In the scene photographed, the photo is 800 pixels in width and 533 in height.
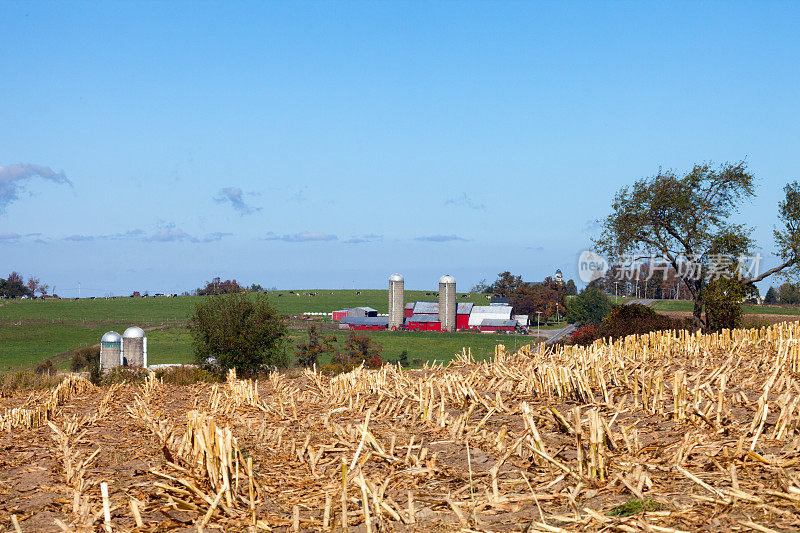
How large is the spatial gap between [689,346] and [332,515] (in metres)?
14.9

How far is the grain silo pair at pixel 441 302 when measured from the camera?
12062 cm

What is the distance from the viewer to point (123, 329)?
114125 mm

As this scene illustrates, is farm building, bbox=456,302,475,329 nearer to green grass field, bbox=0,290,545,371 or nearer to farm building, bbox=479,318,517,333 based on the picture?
farm building, bbox=479,318,517,333

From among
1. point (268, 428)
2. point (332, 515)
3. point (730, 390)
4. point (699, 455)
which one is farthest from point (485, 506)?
point (730, 390)

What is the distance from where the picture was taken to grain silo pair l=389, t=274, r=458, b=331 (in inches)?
4749

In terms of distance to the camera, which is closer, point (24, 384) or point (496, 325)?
point (24, 384)

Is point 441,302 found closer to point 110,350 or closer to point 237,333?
point 110,350

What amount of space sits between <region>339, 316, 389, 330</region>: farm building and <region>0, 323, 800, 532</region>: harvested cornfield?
112 meters

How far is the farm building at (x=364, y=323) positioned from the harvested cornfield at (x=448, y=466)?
112 meters

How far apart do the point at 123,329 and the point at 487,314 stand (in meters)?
61.0

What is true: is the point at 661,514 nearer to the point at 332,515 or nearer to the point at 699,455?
the point at 699,455

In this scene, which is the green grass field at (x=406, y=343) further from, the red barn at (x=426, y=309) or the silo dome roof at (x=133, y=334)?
the silo dome roof at (x=133, y=334)

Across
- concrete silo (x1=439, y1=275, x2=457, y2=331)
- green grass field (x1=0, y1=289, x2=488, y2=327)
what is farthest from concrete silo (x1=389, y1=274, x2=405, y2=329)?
green grass field (x1=0, y1=289, x2=488, y2=327)

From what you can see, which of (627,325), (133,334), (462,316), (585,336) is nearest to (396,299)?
(462,316)
